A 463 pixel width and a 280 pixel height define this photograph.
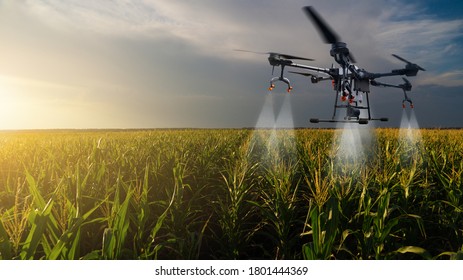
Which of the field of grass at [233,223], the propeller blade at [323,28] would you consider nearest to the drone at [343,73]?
the propeller blade at [323,28]

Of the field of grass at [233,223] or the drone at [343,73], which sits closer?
the field of grass at [233,223]

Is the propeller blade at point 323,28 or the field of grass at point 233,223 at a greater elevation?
the propeller blade at point 323,28

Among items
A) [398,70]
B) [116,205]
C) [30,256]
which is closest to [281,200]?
[116,205]

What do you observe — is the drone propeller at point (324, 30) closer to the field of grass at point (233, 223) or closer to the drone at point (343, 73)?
the drone at point (343, 73)

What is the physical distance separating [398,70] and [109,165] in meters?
14.3

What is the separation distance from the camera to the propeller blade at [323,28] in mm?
12387

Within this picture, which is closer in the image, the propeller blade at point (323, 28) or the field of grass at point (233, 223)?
the field of grass at point (233, 223)

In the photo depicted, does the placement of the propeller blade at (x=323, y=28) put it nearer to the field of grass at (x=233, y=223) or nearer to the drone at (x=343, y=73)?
the drone at (x=343, y=73)

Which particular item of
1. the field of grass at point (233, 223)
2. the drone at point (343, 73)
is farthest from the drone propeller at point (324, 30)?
the field of grass at point (233, 223)

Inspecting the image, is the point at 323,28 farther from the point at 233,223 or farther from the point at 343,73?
the point at 233,223

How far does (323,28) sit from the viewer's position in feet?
42.0

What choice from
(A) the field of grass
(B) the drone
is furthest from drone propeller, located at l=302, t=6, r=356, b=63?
(A) the field of grass

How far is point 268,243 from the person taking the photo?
439cm
